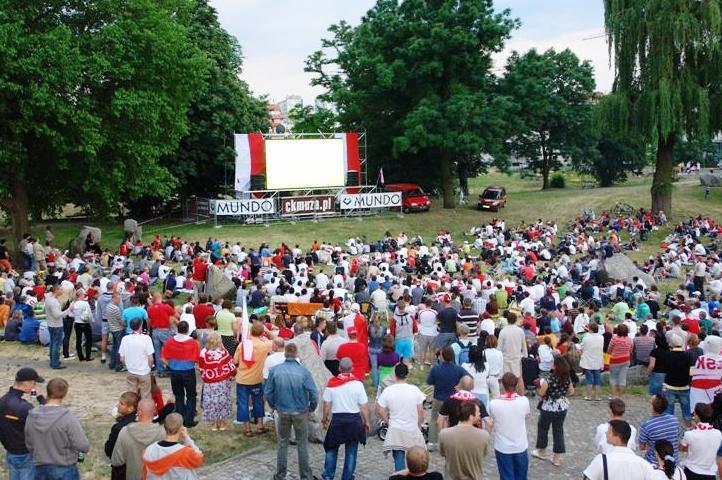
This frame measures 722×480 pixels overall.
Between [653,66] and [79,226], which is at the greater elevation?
[653,66]

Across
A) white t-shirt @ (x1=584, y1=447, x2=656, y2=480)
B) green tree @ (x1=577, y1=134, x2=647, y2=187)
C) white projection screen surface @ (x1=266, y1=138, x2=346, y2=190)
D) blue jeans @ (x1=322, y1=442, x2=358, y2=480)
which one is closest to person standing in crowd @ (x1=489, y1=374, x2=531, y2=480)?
white t-shirt @ (x1=584, y1=447, x2=656, y2=480)

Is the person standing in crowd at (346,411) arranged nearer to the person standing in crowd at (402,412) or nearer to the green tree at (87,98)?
the person standing in crowd at (402,412)

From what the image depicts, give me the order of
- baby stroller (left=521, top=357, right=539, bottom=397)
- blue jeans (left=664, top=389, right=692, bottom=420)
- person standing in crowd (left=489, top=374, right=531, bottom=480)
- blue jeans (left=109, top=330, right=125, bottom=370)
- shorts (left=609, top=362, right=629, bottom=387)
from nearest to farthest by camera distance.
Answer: person standing in crowd (left=489, top=374, right=531, bottom=480) → blue jeans (left=664, top=389, right=692, bottom=420) → baby stroller (left=521, top=357, right=539, bottom=397) → shorts (left=609, top=362, right=629, bottom=387) → blue jeans (left=109, top=330, right=125, bottom=370)

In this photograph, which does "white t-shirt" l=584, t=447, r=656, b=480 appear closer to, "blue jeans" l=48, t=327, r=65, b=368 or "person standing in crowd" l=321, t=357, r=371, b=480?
"person standing in crowd" l=321, t=357, r=371, b=480

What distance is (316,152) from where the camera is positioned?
36.9 metres

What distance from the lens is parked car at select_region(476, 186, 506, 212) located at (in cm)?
4325

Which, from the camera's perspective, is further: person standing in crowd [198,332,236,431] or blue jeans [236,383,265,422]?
blue jeans [236,383,265,422]

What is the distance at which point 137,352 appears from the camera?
10.3 m

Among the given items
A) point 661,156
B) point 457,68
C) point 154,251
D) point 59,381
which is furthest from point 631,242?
point 59,381

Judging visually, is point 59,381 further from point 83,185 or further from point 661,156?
point 661,156

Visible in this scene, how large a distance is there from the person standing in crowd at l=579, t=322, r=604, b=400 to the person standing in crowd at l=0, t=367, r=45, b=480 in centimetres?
917

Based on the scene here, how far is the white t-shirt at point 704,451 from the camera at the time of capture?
7.51 m

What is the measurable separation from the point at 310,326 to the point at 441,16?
28.3m

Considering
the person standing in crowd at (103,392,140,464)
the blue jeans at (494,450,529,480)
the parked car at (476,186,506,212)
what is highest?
the parked car at (476,186,506,212)
